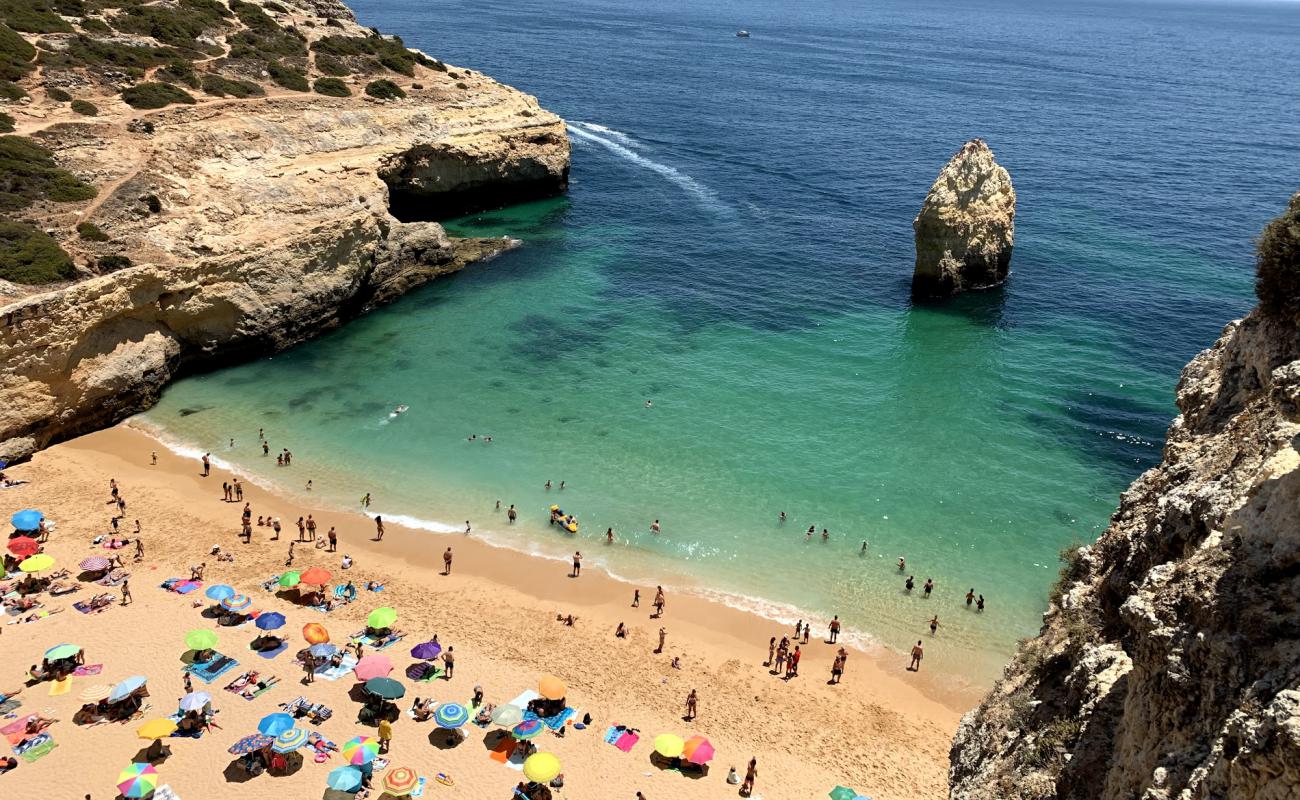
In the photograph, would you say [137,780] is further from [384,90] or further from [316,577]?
[384,90]

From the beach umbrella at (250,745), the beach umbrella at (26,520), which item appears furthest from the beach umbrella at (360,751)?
the beach umbrella at (26,520)

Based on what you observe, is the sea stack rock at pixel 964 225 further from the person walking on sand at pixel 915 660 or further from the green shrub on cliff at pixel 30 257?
the green shrub on cliff at pixel 30 257

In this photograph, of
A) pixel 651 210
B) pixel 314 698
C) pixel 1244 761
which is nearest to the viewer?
pixel 1244 761

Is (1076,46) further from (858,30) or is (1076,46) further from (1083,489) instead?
(1083,489)

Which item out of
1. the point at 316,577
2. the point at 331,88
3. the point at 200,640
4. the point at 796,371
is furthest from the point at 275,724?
the point at 331,88

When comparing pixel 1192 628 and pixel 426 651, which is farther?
pixel 426 651

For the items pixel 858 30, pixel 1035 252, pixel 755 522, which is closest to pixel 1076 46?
pixel 858 30
